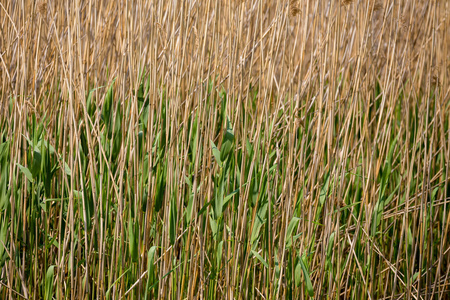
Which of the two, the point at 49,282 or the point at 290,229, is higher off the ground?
the point at 290,229

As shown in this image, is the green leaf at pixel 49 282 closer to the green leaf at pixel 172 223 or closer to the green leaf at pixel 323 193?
the green leaf at pixel 172 223

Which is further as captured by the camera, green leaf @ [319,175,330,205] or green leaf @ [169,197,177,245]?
green leaf @ [319,175,330,205]

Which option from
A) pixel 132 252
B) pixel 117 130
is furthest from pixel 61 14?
pixel 132 252

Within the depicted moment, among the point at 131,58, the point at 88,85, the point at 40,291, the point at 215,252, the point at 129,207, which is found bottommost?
the point at 40,291

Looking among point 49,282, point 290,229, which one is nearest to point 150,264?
point 49,282

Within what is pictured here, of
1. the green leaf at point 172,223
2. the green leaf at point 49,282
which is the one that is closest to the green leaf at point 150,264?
the green leaf at point 172,223

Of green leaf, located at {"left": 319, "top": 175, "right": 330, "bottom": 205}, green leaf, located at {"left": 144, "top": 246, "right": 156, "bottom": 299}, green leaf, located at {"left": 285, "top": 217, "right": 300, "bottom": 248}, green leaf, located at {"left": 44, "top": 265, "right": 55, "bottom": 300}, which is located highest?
green leaf, located at {"left": 319, "top": 175, "right": 330, "bottom": 205}

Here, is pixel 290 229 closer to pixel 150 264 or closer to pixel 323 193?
pixel 323 193

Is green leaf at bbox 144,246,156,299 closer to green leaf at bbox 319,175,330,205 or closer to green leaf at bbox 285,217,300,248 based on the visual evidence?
green leaf at bbox 285,217,300,248

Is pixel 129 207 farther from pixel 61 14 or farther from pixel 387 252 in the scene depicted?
pixel 387 252

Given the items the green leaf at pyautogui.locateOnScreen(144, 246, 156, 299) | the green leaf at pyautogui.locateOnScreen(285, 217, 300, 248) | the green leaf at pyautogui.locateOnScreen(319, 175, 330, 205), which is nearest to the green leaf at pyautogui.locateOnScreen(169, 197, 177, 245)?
the green leaf at pyautogui.locateOnScreen(144, 246, 156, 299)

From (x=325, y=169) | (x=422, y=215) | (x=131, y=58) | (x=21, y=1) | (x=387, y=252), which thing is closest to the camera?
(x=131, y=58)

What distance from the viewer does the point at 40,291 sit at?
1428 mm

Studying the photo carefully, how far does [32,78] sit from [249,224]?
89 cm
